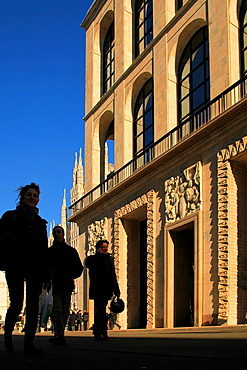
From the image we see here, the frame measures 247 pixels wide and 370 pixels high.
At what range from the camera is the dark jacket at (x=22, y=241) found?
6328 millimetres

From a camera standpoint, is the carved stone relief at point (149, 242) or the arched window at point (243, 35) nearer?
the arched window at point (243, 35)

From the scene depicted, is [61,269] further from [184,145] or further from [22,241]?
[184,145]

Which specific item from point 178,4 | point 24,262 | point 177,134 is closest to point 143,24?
point 178,4

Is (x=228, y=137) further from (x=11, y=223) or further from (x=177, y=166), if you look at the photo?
(x=11, y=223)

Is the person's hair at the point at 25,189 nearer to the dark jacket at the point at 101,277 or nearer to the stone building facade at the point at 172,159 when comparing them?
the dark jacket at the point at 101,277

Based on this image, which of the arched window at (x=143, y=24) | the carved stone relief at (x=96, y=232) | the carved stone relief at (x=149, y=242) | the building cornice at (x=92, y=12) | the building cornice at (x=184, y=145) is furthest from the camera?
the building cornice at (x=92, y=12)

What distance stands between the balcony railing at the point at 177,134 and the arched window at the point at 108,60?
225 inches

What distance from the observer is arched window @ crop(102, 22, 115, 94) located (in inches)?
1230

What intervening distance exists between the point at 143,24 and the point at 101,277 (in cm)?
1983

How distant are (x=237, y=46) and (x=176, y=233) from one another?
22.4 ft

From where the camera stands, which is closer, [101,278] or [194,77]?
[101,278]

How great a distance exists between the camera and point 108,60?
105 ft

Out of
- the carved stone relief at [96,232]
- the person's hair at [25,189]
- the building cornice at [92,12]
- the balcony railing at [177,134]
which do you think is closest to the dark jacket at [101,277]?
the person's hair at [25,189]

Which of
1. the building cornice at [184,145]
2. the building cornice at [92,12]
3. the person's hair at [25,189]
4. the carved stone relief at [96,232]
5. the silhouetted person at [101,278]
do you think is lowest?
the silhouetted person at [101,278]
